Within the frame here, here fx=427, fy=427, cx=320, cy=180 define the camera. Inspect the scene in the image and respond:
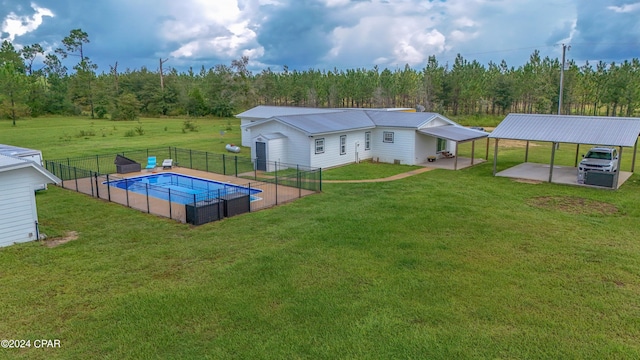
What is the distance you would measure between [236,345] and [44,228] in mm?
10238

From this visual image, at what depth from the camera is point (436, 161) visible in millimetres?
28922

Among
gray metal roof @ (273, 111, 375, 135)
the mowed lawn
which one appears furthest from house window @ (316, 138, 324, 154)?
the mowed lawn

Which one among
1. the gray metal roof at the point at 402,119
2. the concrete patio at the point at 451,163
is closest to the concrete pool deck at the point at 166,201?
the gray metal roof at the point at 402,119

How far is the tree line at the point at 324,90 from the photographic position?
59.8m

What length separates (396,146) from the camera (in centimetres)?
2820

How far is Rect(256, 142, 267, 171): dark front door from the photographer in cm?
2539

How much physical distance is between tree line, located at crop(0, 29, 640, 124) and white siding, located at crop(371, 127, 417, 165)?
4103 cm

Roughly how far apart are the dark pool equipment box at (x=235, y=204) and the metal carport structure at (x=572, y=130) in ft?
46.5

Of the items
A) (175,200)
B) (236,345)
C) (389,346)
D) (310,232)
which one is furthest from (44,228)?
(389,346)

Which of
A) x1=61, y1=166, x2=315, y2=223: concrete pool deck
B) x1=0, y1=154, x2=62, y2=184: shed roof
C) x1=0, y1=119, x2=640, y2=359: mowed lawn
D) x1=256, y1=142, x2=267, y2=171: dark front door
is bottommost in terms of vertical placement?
x1=0, y1=119, x2=640, y2=359: mowed lawn

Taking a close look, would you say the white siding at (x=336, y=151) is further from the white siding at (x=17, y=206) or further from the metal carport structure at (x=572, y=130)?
the white siding at (x=17, y=206)

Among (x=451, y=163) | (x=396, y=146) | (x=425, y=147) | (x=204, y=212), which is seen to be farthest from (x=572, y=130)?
(x=204, y=212)

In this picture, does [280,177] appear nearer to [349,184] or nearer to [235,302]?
[349,184]

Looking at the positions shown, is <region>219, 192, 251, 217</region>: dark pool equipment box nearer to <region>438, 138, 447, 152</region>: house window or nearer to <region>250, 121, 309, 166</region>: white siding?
<region>250, 121, 309, 166</region>: white siding
